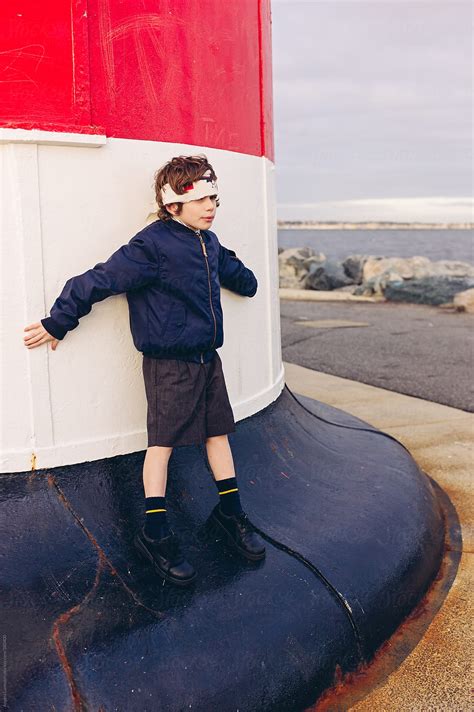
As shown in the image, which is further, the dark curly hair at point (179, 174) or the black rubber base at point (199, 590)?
the dark curly hair at point (179, 174)

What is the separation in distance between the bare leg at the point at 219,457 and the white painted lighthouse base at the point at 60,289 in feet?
0.77

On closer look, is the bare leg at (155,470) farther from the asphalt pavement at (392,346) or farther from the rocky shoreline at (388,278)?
the rocky shoreline at (388,278)

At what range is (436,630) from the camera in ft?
8.91

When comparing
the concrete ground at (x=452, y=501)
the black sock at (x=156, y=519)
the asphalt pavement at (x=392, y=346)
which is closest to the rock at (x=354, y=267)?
the asphalt pavement at (x=392, y=346)

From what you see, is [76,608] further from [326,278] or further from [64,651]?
[326,278]

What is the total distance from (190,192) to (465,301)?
10162mm

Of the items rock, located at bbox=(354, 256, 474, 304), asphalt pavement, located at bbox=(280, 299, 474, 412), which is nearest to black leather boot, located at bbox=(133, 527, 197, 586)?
asphalt pavement, located at bbox=(280, 299, 474, 412)

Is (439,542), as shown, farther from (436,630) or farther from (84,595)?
(84,595)

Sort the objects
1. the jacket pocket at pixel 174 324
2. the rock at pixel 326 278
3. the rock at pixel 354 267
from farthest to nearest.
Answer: the rock at pixel 354 267 < the rock at pixel 326 278 < the jacket pocket at pixel 174 324

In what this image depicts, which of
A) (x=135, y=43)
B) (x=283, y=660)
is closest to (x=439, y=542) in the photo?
(x=283, y=660)

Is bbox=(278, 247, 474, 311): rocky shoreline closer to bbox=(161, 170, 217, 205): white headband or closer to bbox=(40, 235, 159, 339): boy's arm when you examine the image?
bbox=(161, 170, 217, 205): white headband

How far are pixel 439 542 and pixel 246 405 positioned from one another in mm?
994

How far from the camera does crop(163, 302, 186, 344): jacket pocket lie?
2.49m

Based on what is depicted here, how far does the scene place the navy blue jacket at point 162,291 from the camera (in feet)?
7.73
